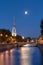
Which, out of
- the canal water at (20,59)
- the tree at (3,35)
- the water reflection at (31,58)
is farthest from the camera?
the tree at (3,35)

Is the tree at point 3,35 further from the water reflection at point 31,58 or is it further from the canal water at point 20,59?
the canal water at point 20,59

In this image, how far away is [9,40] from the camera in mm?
157375

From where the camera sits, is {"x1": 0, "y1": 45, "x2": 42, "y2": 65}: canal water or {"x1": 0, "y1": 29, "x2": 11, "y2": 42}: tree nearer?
{"x1": 0, "y1": 45, "x2": 42, "y2": 65}: canal water

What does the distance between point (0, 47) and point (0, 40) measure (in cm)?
5889

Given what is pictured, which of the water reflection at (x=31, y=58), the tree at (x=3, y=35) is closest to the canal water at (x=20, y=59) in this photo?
the water reflection at (x=31, y=58)

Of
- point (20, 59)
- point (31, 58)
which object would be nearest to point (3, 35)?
point (31, 58)

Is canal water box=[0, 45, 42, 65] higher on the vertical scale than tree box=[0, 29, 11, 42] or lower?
lower

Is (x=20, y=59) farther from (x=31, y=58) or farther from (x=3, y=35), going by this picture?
(x=3, y=35)

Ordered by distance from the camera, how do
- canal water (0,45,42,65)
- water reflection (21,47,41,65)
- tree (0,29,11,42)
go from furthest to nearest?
tree (0,29,11,42) → water reflection (21,47,41,65) → canal water (0,45,42,65)

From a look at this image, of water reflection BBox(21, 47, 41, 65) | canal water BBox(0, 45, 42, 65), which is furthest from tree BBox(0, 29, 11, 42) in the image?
canal water BBox(0, 45, 42, 65)

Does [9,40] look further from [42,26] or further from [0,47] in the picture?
[0,47]

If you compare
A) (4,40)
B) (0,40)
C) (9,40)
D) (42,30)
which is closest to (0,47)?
(42,30)

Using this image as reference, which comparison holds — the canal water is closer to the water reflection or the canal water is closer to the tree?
the water reflection

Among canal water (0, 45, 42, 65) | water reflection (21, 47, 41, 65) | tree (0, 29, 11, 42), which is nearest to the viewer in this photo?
canal water (0, 45, 42, 65)
